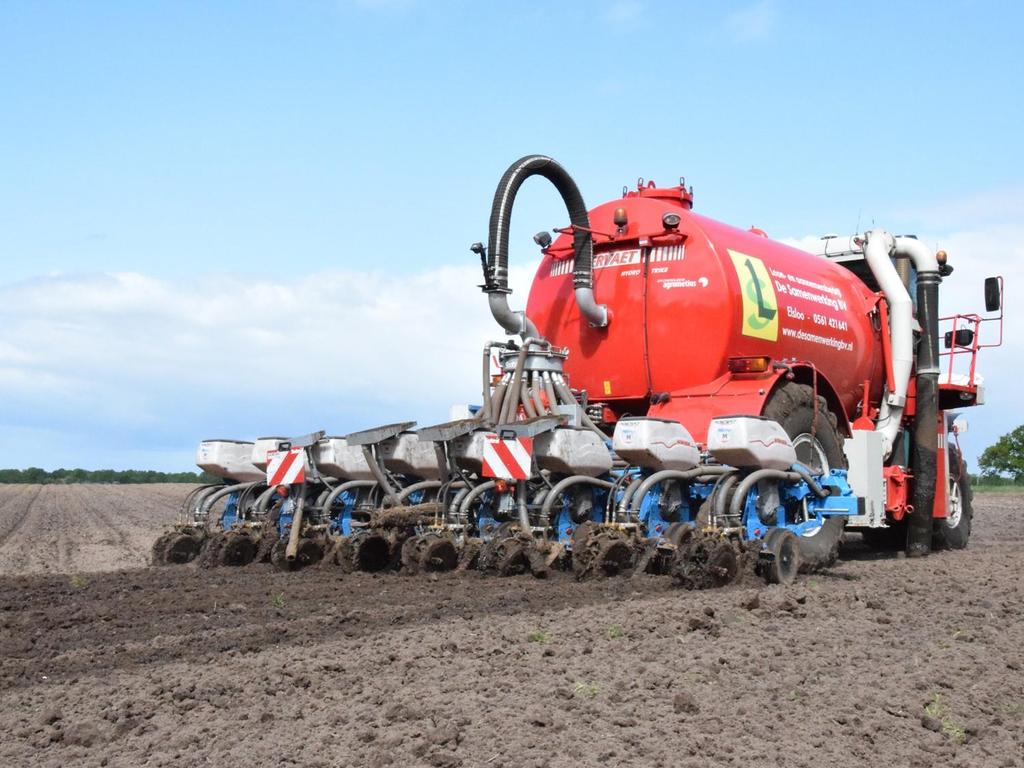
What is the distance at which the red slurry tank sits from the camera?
970cm

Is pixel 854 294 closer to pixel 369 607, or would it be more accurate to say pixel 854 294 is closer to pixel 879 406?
pixel 879 406

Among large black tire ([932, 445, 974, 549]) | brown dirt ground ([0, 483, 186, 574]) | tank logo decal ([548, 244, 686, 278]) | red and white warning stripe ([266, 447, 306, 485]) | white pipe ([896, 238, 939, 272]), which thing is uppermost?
white pipe ([896, 238, 939, 272])

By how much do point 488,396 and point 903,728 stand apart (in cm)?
577

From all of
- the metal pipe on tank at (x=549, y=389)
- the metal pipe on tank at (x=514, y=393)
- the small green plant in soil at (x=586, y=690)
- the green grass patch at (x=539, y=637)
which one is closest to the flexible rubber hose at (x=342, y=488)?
the metal pipe on tank at (x=514, y=393)

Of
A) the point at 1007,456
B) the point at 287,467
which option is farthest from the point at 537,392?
the point at 1007,456

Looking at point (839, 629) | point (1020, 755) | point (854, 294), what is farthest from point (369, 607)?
point (854, 294)

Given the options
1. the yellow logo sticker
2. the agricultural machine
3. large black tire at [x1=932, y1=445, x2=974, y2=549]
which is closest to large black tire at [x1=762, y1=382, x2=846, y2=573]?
the agricultural machine

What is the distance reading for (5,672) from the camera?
5.47m

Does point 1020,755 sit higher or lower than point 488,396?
lower

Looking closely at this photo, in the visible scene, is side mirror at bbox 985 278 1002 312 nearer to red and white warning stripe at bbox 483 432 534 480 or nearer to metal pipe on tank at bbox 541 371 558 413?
A: metal pipe on tank at bbox 541 371 558 413

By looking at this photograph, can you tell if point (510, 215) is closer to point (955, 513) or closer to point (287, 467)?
point (287, 467)

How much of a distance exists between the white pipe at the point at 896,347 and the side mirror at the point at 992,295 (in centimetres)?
127

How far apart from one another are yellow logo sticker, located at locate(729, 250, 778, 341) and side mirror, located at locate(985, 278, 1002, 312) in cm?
368

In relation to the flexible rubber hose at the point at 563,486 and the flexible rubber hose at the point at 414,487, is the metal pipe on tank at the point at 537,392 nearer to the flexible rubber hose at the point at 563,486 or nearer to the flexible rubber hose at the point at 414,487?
the flexible rubber hose at the point at 563,486
